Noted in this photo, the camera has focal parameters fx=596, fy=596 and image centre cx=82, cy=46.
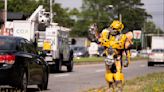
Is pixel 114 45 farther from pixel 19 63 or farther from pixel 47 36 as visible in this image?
pixel 47 36

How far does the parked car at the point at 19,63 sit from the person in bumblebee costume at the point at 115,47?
3106 mm

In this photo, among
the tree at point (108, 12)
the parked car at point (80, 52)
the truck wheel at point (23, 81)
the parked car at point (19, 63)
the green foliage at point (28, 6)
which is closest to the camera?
the parked car at point (19, 63)

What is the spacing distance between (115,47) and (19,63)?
134 inches

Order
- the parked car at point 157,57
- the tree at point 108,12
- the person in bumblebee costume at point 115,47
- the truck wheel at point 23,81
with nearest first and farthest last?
the person in bumblebee costume at point 115,47
the truck wheel at point 23,81
the parked car at point 157,57
the tree at point 108,12

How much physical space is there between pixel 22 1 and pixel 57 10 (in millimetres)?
7323

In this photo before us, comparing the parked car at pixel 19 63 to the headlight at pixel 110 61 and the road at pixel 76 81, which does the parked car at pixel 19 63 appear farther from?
the headlight at pixel 110 61

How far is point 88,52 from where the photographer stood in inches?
3206

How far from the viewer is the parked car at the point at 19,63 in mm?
15586

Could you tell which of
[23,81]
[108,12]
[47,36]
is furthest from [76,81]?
[108,12]

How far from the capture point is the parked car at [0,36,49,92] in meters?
15.6

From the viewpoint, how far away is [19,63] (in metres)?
16.0

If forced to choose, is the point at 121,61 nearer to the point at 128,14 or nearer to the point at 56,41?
the point at 56,41

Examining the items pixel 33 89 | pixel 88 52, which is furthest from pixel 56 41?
pixel 88 52

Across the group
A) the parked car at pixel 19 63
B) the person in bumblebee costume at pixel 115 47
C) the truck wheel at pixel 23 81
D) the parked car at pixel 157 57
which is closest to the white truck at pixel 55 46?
the parked car at pixel 19 63
